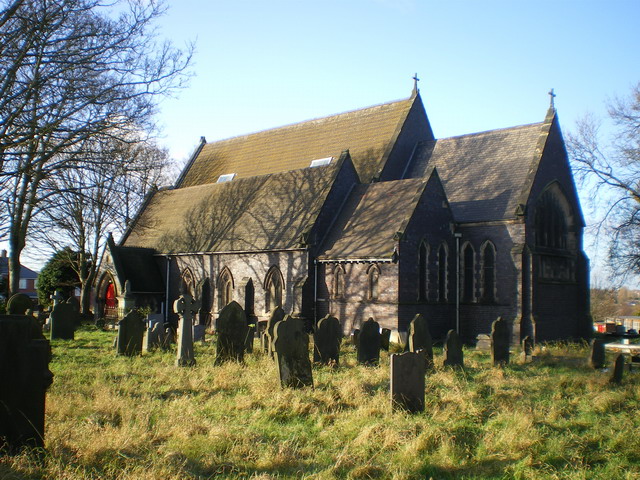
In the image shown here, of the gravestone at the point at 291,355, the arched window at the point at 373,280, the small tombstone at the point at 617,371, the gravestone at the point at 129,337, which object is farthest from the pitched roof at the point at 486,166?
the gravestone at the point at 291,355

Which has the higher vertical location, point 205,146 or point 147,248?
point 205,146

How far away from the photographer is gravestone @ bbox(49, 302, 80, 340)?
66.7 feet

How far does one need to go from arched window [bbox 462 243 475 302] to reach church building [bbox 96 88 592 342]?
0.18 feet

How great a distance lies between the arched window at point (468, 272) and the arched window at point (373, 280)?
4.13 m

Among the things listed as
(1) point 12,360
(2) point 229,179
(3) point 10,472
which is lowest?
(3) point 10,472

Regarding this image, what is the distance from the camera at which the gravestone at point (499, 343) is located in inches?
614

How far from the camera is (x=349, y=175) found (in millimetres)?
27656

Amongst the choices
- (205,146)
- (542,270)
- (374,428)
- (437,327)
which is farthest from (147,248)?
(374,428)

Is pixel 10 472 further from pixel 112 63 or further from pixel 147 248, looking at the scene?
pixel 147 248

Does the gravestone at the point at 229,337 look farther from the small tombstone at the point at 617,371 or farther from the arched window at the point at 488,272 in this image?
the arched window at the point at 488,272

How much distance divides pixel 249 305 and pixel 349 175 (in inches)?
278

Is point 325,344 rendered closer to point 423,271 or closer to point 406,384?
point 406,384

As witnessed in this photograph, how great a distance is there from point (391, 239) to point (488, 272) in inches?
180

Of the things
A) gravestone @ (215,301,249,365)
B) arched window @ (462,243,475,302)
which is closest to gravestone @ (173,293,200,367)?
gravestone @ (215,301,249,365)
